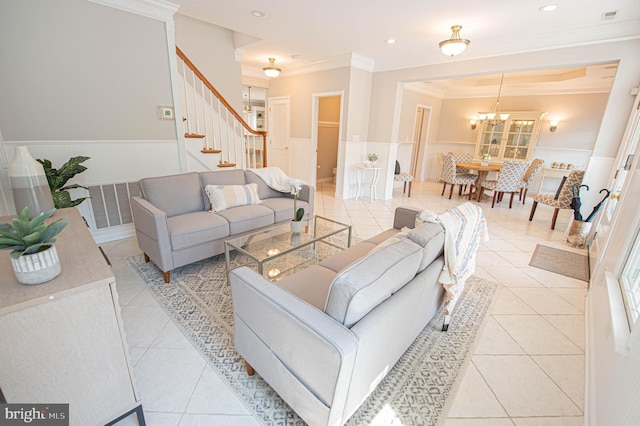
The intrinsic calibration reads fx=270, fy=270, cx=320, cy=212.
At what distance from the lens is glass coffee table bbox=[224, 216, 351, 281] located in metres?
2.25

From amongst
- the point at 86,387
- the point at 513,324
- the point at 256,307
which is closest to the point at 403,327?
the point at 256,307

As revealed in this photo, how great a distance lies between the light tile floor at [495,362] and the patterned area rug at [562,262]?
5.6 inches

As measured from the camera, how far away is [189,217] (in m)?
2.68

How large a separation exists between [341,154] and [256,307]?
453 centimetres

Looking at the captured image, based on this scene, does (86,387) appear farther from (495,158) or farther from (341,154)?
(495,158)

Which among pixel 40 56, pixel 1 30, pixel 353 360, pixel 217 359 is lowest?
pixel 217 359

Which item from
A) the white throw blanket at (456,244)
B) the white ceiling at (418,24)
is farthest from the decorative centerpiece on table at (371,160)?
the white throw blanket at (456,244)

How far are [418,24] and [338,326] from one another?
12.5 ft

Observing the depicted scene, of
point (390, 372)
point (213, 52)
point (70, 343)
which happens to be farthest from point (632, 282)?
point (213, 52)

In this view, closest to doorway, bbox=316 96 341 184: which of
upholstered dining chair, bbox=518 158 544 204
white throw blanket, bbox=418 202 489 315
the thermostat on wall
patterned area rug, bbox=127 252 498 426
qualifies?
the thermostat on wall

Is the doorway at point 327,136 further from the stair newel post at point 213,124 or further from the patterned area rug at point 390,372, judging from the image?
the patterned area rug at point 390,372

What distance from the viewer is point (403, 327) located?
4.65ft

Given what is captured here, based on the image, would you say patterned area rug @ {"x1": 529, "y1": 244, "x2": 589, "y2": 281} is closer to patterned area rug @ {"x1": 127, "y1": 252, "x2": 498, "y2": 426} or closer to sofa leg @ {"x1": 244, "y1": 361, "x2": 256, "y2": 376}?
patterned area rug @ {"x1": 127, "y1": 252, "x2": 498, "y2": 426}

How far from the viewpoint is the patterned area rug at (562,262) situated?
2889mm
